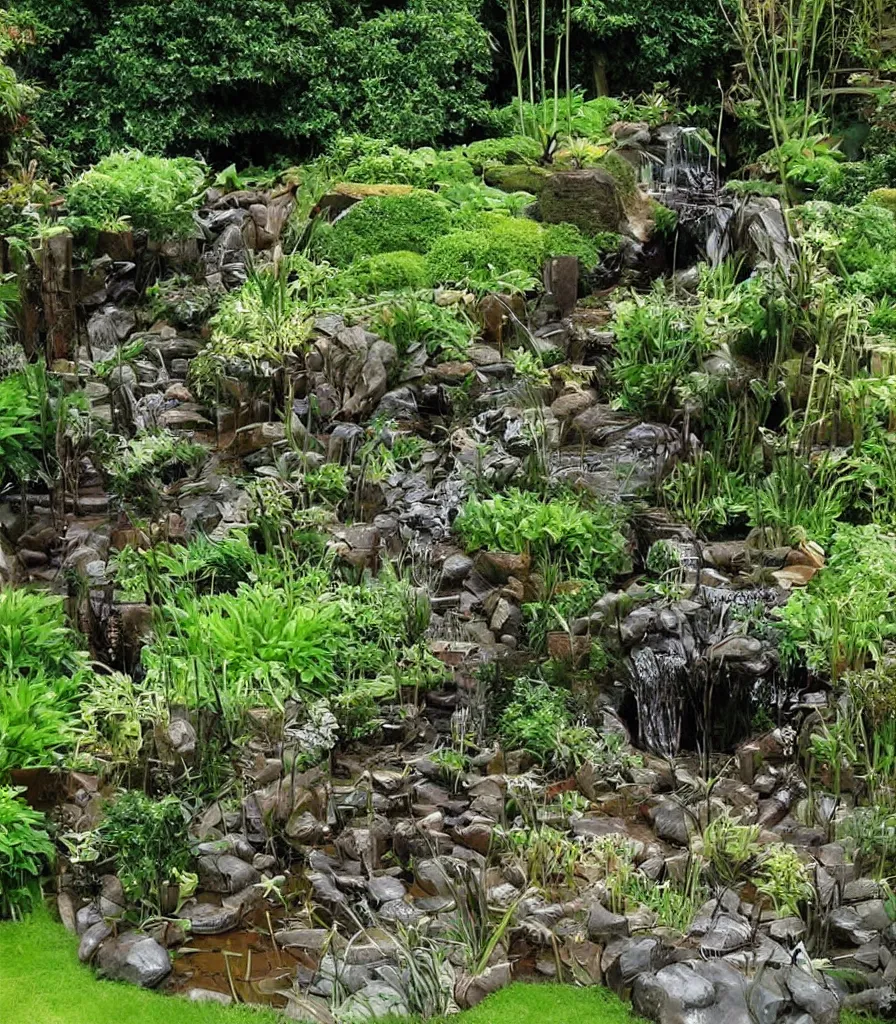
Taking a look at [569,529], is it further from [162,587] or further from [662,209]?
[662,209]

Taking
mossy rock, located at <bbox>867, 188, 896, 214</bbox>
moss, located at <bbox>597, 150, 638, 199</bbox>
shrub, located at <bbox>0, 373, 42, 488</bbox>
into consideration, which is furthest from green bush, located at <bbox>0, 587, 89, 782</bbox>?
mossy rock, located at <bbox>867, 188, 896, 214</bbox>

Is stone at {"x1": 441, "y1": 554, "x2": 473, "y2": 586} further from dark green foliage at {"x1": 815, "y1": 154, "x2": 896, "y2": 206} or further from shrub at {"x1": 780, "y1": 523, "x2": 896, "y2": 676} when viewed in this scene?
dark green foliage at {"x1": 815, "y1": 154, "x2": 896, "y2": 206}

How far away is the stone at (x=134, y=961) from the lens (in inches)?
188

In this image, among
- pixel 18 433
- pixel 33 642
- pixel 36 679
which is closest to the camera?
pixel 36 679

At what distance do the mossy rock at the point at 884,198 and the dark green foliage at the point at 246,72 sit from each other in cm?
453

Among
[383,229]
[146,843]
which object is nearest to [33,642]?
[146,843]

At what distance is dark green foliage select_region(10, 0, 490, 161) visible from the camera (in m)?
13.2

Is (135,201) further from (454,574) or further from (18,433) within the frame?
(454,574)

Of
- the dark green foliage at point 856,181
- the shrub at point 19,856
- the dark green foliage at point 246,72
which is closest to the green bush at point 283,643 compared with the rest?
the shrub at point 19,856

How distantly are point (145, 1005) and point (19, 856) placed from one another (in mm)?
892

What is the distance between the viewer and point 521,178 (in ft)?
37.2

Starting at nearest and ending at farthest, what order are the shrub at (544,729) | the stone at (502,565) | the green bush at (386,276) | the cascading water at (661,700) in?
the shrub at (544,729)
the cascading water at (661,700)
the stone at (502,565)
the green bush at (386,276)

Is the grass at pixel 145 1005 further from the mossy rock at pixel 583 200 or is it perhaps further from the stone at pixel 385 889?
the mossy rock at pixel 583 200

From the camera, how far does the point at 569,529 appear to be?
23.0 ft
